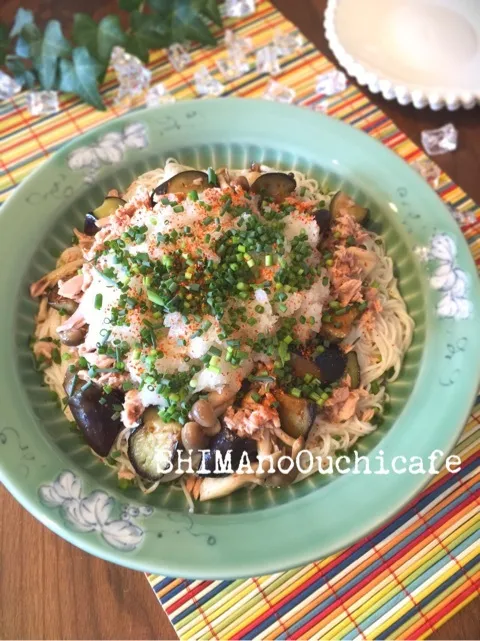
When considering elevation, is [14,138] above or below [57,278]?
above

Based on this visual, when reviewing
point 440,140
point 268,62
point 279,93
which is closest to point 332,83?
Answer: point 279,93

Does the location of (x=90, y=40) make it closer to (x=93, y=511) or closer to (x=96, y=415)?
(x=96, y=415)

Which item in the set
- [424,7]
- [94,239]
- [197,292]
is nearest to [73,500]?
[197,292]

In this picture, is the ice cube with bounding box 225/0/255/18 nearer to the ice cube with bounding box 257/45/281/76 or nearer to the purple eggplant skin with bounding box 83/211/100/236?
the ice cube with bounding box 257/45/281/76

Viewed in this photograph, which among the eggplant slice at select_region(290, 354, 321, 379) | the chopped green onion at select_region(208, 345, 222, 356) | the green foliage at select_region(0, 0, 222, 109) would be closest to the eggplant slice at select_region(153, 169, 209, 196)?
the chopped green onion at select_region(208, 345, 222, 356)

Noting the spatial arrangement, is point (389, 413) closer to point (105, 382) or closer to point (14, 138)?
point (105, 382)
